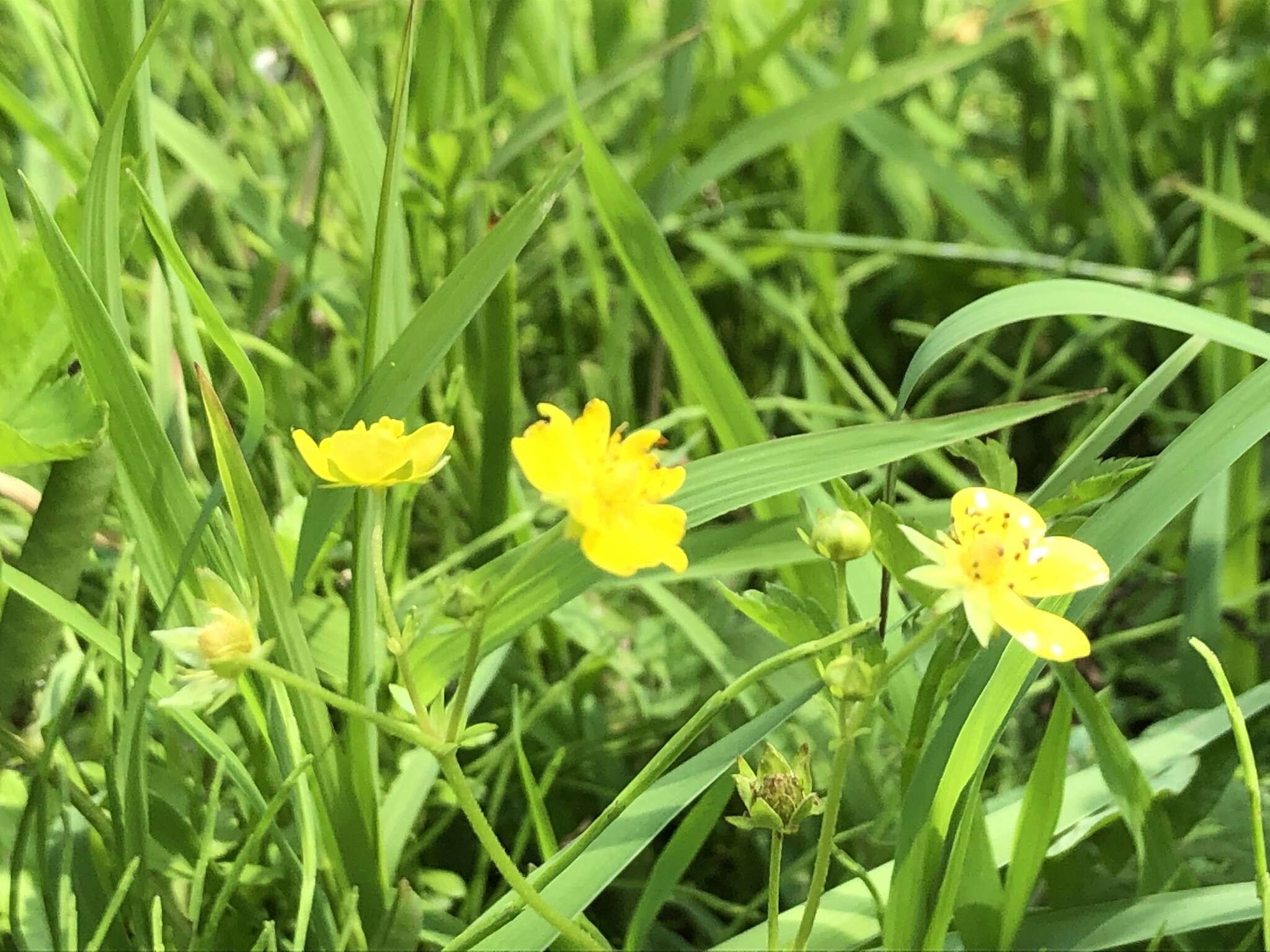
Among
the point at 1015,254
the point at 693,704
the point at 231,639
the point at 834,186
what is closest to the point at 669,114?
the point at 834,186

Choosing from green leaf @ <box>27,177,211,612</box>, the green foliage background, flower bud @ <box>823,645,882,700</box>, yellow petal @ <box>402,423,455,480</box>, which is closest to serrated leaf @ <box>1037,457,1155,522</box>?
the green foliage background

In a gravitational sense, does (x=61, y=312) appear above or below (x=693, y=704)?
above

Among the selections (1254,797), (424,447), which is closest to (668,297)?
(424,447)

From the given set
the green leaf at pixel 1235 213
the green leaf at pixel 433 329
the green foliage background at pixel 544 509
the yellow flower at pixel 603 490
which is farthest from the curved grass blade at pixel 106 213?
the green leaf at pixel 1235 213

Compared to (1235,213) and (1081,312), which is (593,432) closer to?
(1081,312)

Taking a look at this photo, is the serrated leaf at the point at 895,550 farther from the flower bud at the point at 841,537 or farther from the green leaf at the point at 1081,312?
the green leaf at the point at 1081,312

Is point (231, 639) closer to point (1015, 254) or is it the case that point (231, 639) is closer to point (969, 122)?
point (1015, 254)

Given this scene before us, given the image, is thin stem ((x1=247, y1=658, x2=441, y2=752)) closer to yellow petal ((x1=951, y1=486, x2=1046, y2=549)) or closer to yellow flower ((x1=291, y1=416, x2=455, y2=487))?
yellow flower ((x1=291, y1=416, x2=455, y2=487))
